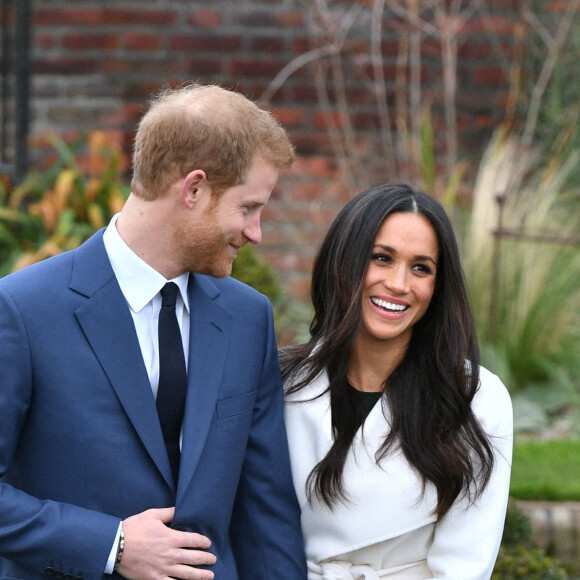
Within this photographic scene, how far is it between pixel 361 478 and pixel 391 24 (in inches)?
192

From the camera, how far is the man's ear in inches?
101

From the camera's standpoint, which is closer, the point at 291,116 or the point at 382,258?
the point at 382,258

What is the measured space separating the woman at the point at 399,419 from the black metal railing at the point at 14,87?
4.12 metres

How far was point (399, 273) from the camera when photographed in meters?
2.90

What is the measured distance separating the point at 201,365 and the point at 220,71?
465 centimetres

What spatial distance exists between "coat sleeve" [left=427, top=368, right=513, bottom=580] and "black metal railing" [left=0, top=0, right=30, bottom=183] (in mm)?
4559

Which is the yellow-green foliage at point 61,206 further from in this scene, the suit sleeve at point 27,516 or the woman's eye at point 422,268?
the suit sleeve at point 27,516

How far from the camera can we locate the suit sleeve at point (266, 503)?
286cm

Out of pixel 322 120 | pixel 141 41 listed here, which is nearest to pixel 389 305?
pixel 322 120

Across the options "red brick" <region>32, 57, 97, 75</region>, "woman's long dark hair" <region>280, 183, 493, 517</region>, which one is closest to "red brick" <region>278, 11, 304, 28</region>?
"red brick" <region>32, 57, 97, 75</region>

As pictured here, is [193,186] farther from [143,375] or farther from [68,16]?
[68,16]

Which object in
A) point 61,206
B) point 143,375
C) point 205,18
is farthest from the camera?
point 205,18

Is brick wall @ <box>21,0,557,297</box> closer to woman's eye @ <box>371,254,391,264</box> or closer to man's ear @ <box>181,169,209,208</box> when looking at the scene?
woman's eye @ <box>371,254,391,264</box>

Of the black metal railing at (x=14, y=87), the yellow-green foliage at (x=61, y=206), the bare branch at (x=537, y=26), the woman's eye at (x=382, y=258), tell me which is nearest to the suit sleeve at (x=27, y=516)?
the woman's eye at (x=382, y=258)
